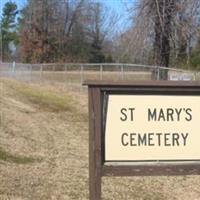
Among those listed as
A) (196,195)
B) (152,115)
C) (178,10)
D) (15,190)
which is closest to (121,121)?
(152,115)

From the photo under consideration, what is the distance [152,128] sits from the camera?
5.52 meters

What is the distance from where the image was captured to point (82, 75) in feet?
116

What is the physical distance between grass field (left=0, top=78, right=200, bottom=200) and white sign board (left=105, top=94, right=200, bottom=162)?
2.83 metres

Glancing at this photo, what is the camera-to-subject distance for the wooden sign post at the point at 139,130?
5449 mm

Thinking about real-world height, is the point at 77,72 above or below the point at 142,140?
below

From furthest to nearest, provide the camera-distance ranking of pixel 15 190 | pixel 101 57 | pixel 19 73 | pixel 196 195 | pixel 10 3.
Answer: pixel 10 3, pixel 101 57, pixel 19 73, pixel 196 195, pixel 15 190

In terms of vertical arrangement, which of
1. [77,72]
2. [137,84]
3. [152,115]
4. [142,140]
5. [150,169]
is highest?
[137,84]

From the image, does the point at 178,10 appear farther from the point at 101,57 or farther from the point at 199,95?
the point at 101,57

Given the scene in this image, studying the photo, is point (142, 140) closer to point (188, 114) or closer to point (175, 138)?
point (175, 138)

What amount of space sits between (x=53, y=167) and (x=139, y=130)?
5.52 metres

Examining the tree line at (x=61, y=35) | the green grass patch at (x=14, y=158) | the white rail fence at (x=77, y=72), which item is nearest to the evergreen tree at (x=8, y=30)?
the tree line at (x=61, y=35)

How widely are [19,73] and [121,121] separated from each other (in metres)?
34.5

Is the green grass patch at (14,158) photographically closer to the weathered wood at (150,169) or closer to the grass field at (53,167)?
the grass field at (53,167)

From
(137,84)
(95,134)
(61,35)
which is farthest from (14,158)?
(61,35)
